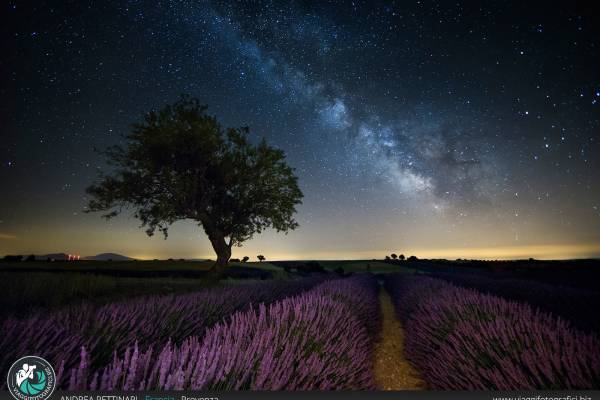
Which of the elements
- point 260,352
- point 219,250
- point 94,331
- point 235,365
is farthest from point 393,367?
point 219,250

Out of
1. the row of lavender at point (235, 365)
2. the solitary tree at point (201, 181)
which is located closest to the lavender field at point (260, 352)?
the row of lavender at point (235, 365)

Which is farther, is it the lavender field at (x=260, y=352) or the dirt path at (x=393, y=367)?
the dirt path at (x=393, y=367)

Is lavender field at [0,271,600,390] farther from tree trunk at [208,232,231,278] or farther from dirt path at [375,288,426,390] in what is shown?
tree trunk at [208,232,231,278]

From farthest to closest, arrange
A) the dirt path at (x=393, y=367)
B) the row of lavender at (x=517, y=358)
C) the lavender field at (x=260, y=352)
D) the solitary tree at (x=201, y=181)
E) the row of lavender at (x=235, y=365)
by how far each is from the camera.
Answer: the solitary tree at (x=201, y=181), the dirt path at (x=393, y=367), the row of lavender at (x=517, y=358), the lavender field at (x=260, y=352), the row of lavender at (x=235, y=365)

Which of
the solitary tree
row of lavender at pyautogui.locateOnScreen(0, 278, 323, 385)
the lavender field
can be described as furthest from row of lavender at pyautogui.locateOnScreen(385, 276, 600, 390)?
the solitary tree

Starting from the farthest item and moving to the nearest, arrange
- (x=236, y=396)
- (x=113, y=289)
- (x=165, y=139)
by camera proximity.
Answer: (x=165, y=139), (x=113, y=289), (x=236, y=396)

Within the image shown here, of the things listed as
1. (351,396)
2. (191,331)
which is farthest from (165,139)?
(351,396)

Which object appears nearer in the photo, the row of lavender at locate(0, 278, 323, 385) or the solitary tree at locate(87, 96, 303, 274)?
the row of lavender at locate(0, 278, 323, 385)

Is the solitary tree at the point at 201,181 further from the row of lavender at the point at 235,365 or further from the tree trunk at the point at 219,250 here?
the row of lavender at the point at 235,365

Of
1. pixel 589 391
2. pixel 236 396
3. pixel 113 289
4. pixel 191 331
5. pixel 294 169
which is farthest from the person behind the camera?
pixel 294 169

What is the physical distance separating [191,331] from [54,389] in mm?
1654

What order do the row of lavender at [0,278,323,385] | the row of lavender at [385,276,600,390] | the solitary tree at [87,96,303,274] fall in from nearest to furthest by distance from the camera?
1. the row of lavender at [0,278,323,385]
2. the row of lavender at [385,276,600,390]
3. the solitary tree at [87,96,303,274]

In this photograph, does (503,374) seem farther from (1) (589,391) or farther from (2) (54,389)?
(2) (54,389)

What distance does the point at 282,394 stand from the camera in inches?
57.1
